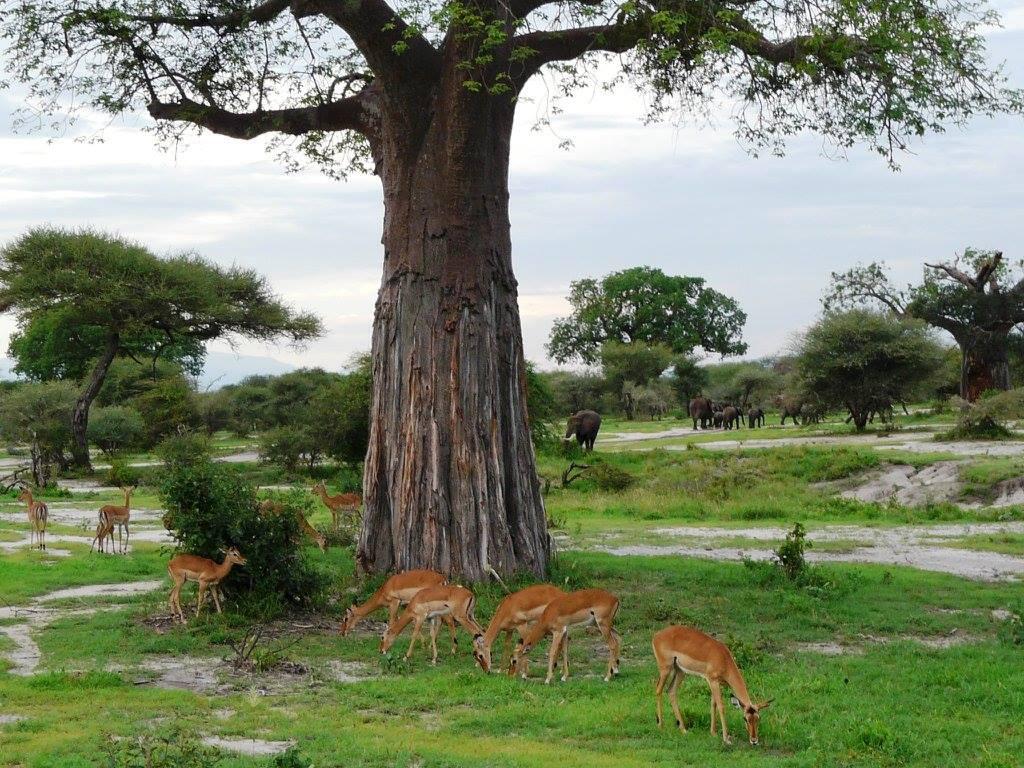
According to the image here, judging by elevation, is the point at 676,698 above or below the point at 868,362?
below

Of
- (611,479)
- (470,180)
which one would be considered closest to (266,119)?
(470,180)

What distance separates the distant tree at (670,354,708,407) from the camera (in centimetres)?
7581

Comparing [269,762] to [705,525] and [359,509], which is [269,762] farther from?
[705,525]

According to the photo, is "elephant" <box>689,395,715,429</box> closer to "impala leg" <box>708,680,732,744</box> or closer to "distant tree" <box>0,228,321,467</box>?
"distant tree" <box>0,228,321,467</box>

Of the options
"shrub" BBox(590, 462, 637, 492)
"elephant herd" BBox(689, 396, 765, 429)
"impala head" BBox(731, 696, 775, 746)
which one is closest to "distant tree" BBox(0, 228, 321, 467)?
"shrub" BBox(590, 462, 637, 492)

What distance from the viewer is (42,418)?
38281 mm

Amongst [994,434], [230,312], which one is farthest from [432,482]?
[230,312]

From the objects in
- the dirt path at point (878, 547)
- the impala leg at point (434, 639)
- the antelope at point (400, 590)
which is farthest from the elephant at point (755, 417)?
the impala leg at point (434, 639)

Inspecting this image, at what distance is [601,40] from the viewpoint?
1393 centimetres

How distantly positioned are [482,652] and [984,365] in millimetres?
40517

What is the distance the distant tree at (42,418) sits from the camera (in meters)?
37.3

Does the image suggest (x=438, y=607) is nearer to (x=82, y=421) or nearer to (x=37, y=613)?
(x=37, y=613)

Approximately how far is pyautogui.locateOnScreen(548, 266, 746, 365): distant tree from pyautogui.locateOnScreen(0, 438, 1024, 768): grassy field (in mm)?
75046

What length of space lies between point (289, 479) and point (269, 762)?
27.9 m
